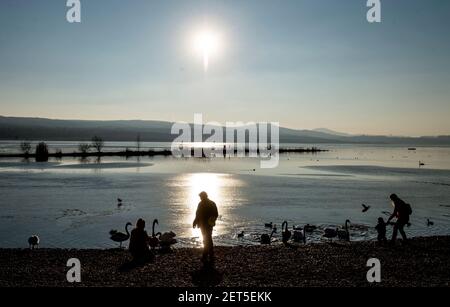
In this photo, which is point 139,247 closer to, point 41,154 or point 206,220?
point 206,220

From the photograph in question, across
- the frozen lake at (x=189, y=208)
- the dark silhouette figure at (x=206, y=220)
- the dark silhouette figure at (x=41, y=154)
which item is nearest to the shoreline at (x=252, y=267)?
the dark silhouette figure at (x=206, y=220)

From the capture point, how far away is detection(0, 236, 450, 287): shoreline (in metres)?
10.6

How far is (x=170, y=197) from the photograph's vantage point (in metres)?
36.0

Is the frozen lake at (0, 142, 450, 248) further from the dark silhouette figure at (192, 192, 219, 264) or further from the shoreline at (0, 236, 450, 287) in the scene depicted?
the dark silhouette figure at (192, 192, 219, 264)

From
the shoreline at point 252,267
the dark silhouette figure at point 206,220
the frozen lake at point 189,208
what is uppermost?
the dark silhouette figure at point 206,220

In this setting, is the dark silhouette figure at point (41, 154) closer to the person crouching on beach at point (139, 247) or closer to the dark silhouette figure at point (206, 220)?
the person crouching on beach at point (139, 247)

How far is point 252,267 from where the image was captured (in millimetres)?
12023

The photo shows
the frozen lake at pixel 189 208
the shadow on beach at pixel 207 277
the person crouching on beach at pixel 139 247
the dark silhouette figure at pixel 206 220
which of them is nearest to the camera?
the shadow on beach at pixel 207 277

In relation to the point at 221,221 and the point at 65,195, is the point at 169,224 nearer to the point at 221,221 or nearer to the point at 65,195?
the point at 221,221

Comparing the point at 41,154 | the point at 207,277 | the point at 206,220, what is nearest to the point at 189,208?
the point at 206,220

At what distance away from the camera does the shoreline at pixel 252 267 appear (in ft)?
34.8

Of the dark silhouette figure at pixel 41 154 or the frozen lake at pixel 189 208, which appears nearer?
the frozen lake at pixel 189 208

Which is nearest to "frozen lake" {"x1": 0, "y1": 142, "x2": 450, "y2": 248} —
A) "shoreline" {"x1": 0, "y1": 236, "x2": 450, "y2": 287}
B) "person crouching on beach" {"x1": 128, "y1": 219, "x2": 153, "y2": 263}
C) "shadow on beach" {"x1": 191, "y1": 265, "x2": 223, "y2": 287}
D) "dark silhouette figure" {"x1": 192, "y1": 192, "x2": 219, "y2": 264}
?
"shoreline" {"x1": 0, "y1": 236, "x2": 450, "y2": 287}

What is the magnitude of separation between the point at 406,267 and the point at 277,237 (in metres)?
8.76
